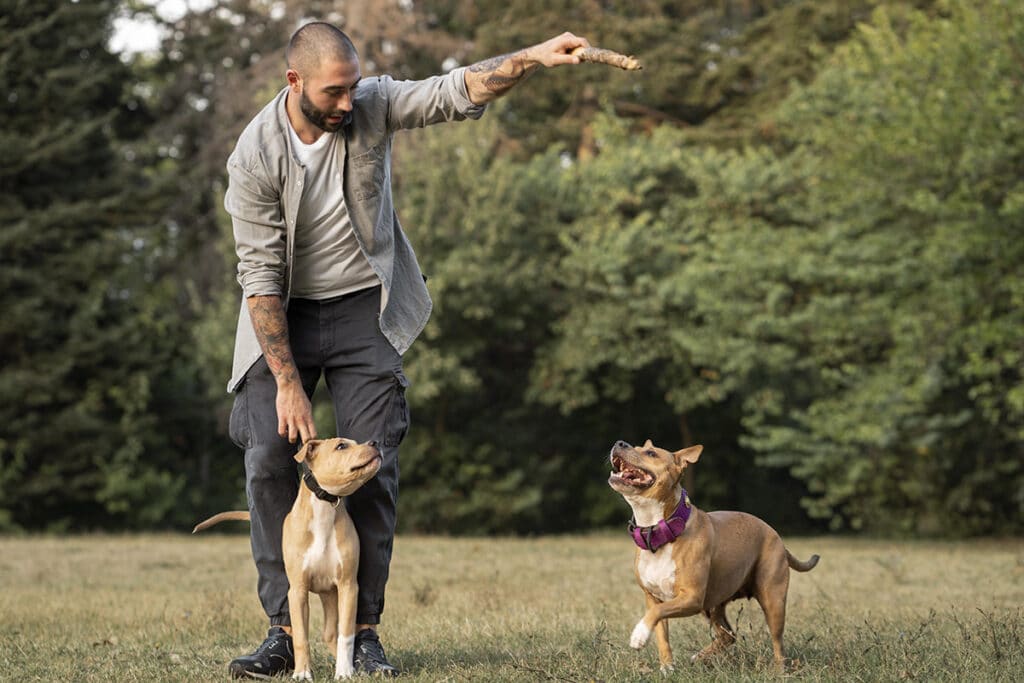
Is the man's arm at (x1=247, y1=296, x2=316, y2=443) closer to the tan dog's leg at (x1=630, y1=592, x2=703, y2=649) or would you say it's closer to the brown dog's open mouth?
the brown dog's open mouth

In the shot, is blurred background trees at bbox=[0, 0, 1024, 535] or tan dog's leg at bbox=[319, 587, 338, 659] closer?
tan dog's leg at bbox=[319, 587, 338, 659]

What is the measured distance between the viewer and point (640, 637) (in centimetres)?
514

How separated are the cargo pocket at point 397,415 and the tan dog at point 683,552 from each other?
2.99ft

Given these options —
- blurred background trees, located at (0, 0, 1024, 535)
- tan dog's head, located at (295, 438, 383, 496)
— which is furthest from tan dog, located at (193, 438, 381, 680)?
blurred background trees, located at (0, 0, 1024, 535)

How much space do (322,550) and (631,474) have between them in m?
1.37

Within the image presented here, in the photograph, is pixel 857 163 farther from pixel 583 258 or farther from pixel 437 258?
pixel 437 258

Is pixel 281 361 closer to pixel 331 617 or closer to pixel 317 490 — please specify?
pixel 317 490

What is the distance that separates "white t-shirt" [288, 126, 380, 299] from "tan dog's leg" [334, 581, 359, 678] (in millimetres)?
1217

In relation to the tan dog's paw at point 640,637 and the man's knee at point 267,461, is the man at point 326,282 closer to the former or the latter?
the man's knee at point 267,461

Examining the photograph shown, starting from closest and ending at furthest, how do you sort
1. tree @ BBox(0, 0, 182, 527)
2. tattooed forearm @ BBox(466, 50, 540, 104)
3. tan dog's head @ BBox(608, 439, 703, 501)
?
tattooed forearm @ BBox(466, 50, 540, 104) < tan dog's head @ BBox(608, 439, 703, 501) < tree @ BBox(0, 0, 182, 527)

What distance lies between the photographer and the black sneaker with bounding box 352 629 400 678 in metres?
5.15

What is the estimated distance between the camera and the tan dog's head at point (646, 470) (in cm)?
550

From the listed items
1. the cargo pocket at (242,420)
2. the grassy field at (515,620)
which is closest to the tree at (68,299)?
the grassy field at (515,620)

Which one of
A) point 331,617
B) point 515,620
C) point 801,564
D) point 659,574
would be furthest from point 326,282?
point 515,620
